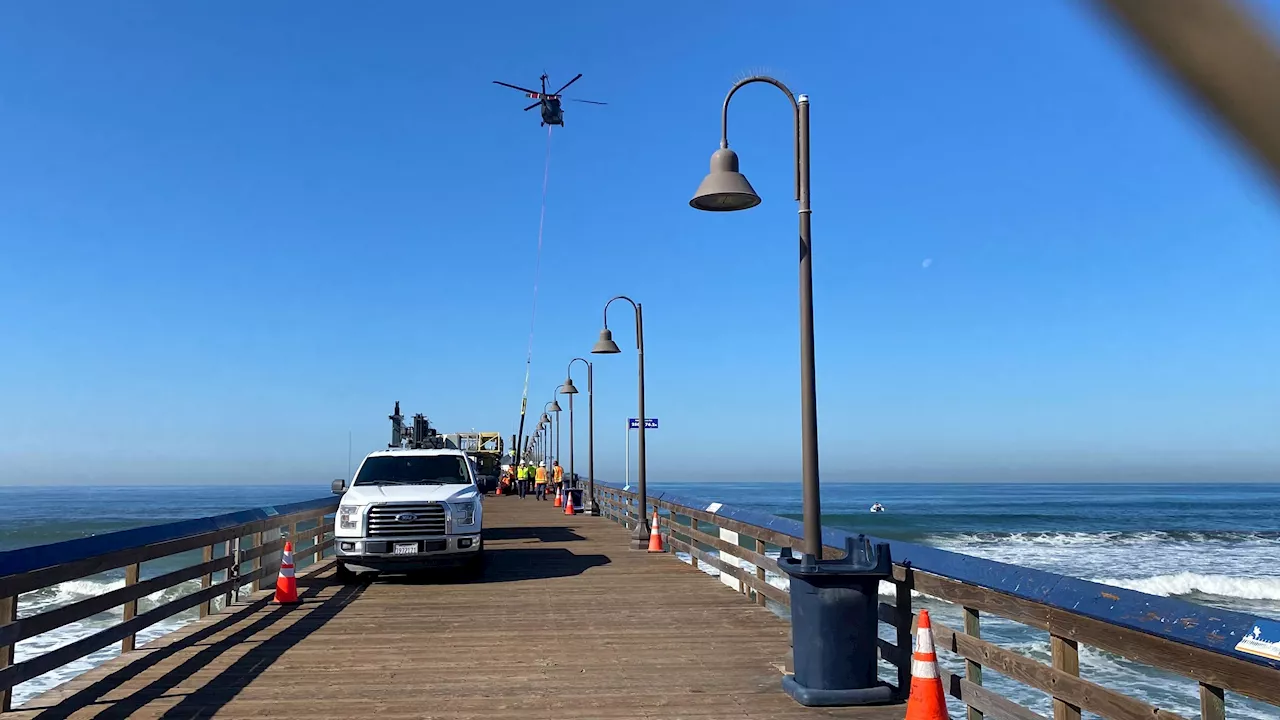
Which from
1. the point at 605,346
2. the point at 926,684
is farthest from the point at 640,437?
the point at 926,684

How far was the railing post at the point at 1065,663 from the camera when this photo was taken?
16.9ft

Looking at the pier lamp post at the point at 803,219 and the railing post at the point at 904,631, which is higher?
the pier lamp post at the point at 803,219

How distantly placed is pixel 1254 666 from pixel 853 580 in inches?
128

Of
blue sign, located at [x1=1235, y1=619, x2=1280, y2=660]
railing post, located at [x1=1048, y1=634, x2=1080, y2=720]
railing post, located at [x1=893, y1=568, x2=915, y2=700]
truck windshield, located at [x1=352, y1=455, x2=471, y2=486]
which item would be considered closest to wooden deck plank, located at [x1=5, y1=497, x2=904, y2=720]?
railing post, located at [x1=893, y1=568, x2=915, y2=700]

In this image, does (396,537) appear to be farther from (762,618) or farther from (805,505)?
(805,505)

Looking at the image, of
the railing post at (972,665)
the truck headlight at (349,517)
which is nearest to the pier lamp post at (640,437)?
the truck headlight at (349,517)

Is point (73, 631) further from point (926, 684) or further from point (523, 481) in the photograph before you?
point (523, 481)

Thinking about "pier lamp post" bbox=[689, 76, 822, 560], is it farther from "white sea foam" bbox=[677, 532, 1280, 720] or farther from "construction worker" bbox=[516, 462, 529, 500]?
"construction worker" bbox=[516, 462, 529, 500]

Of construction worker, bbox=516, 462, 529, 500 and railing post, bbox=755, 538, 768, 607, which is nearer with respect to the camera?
railing post, bbox=755, 538, 768, 607

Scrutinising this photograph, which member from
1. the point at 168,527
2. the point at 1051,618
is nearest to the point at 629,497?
the point at 168,527

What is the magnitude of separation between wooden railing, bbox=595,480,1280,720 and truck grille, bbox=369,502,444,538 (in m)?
7.21

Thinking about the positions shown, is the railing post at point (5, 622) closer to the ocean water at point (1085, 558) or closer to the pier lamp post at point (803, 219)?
the ocean water at point (1085, 558)

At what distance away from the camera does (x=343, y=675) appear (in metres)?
8.17

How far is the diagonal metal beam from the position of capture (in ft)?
2.43
